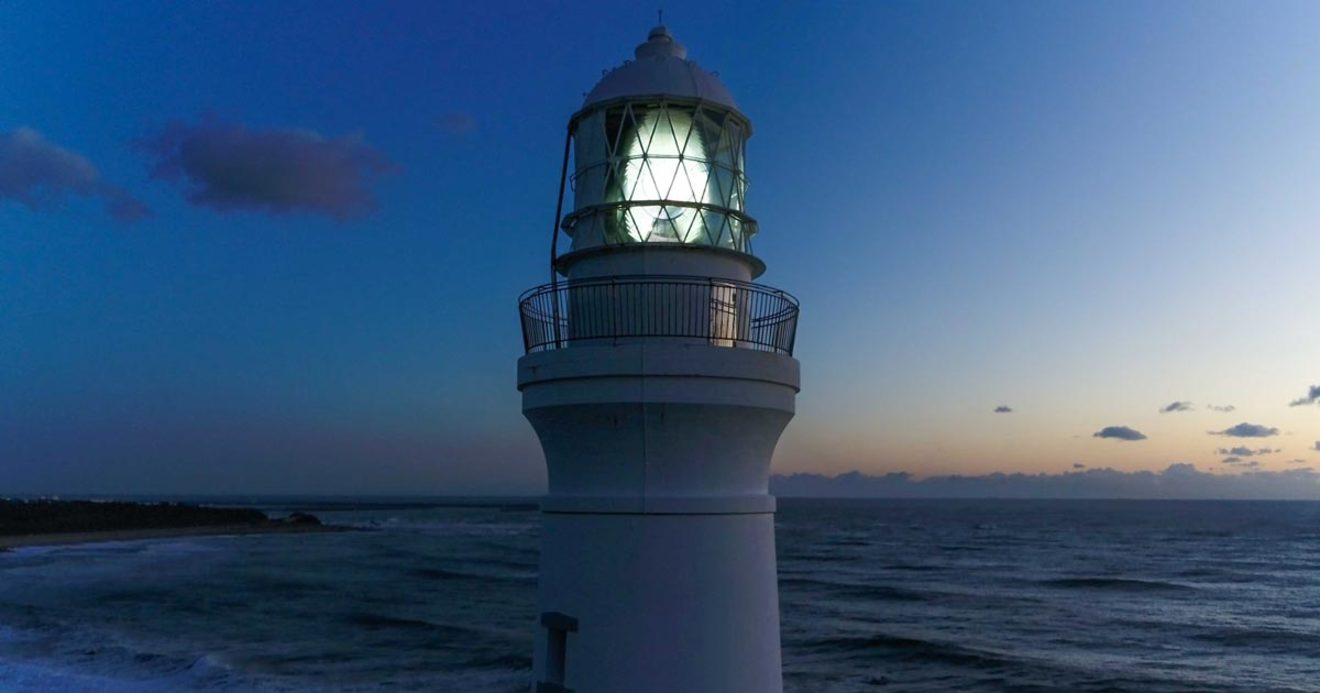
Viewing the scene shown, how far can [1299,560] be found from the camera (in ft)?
182

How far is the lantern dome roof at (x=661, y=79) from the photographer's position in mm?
5203

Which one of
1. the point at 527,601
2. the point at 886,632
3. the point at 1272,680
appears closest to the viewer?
the point at 1272,680

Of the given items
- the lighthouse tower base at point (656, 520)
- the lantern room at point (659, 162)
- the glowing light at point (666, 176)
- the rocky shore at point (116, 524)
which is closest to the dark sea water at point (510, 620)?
the rocky shore at point (116, 524)

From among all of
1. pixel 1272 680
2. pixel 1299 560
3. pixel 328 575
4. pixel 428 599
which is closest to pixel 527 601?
pixel 428 599

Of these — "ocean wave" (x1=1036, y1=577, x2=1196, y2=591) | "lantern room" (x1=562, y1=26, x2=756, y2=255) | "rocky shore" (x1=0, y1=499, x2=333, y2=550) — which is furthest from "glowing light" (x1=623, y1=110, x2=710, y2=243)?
"rocky shore" (x1=0, y1=499, x2=333, y2=550)

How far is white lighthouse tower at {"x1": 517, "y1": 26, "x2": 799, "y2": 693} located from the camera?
4.63 metres

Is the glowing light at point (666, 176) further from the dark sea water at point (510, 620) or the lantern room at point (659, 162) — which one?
the dark sea water at point (510, 620)

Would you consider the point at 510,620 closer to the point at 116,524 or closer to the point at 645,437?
the point at 645,437

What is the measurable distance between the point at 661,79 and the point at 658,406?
6.43 ft

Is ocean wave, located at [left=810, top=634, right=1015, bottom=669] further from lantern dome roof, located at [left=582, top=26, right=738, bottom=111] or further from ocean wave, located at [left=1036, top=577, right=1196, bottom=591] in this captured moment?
lantern dome roof, located at [left=582, top=26, right=738, bottom=111]

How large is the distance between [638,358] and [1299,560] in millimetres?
65583

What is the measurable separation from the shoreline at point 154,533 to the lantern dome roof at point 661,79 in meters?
48.1

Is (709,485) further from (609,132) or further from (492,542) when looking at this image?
(492,542)

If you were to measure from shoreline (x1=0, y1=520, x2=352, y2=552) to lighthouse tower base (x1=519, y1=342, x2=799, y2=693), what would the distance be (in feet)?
157
